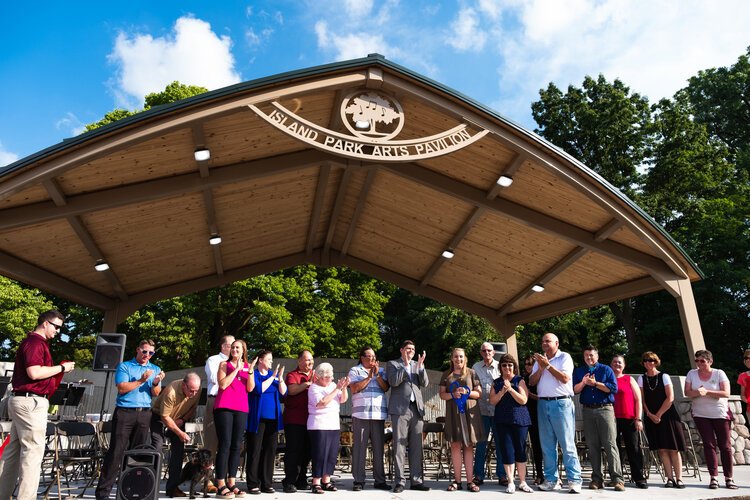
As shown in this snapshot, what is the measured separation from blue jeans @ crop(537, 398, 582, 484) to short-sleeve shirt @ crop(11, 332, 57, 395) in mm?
4558

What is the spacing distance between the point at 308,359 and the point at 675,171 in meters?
20.4

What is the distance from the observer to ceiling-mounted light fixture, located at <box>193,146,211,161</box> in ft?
22.0

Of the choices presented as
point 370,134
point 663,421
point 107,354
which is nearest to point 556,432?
point 663,421

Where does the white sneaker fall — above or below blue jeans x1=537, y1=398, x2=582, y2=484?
below

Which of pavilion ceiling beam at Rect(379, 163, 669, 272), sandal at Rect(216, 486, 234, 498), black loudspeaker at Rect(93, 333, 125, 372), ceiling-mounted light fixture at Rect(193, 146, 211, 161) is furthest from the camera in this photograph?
black loudspeaker at Rect(93, 333, 125, 372)

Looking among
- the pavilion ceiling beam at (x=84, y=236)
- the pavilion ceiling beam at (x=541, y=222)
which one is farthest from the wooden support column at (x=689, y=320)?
the pavilion ceiling beam at (x=84, y=236)

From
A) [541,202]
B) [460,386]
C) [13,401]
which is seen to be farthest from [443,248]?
[13,401]

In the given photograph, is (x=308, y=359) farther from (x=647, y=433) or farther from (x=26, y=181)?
(x=647, y=433)

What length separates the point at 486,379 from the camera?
639cm

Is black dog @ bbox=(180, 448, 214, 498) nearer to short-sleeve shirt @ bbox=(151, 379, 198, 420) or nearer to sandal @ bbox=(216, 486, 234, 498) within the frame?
sandal @ bbox=(216, 486, 234, 498)

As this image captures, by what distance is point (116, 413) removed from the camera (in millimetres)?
5203

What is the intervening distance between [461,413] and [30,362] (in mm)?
3952

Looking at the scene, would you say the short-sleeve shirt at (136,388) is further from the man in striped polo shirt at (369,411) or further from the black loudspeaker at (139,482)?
the man in striped polo shirt at (369,411)

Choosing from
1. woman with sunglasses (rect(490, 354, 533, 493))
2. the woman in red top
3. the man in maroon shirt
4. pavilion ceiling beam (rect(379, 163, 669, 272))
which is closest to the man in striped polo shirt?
the man in maroon shirt
